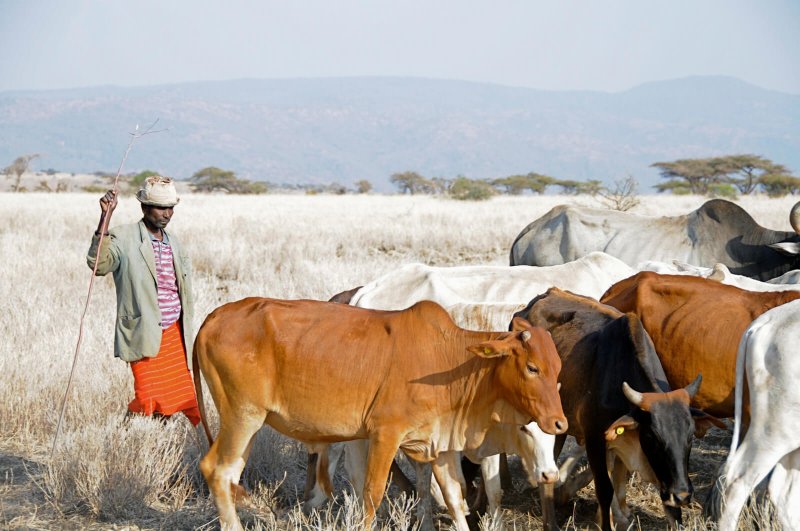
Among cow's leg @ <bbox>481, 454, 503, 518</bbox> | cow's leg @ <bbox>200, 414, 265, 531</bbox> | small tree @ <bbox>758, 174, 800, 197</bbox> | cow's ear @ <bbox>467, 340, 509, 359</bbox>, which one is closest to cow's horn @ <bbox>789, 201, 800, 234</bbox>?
cow's leg @ <bbox>481, 454, 503, 518</bbox>

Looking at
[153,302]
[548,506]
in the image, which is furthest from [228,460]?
[548,506]

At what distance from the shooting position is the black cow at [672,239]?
40.1 feet

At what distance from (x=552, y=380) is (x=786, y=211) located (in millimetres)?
24420

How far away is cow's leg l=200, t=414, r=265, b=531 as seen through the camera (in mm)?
5477

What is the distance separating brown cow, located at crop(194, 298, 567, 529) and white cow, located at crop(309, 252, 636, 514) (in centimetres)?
34

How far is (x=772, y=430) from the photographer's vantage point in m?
5.62

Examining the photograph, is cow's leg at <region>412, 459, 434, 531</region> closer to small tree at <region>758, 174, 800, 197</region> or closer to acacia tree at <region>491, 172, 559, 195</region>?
small tree at <region>758, 174, 800, 197</region>

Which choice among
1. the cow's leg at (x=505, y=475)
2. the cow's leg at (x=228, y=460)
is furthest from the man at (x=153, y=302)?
the cow's leg at (x=505, y=475)

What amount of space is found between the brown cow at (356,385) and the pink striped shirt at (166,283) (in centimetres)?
140

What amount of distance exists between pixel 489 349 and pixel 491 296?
3.38 m

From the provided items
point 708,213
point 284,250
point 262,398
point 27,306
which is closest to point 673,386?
point 262,398

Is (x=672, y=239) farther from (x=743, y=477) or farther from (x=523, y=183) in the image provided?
(x=523, y=183)

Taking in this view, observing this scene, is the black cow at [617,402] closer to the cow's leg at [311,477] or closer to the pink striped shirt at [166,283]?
the cow's leg at [311,477]

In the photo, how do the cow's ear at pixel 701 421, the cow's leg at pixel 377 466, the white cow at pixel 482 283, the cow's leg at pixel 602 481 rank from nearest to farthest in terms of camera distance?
the cow's leg at pixel 377 466, the cow's ear at pixel 701 421, the cow's leg at pixel 602 481, the white cow at pixel 482 283
